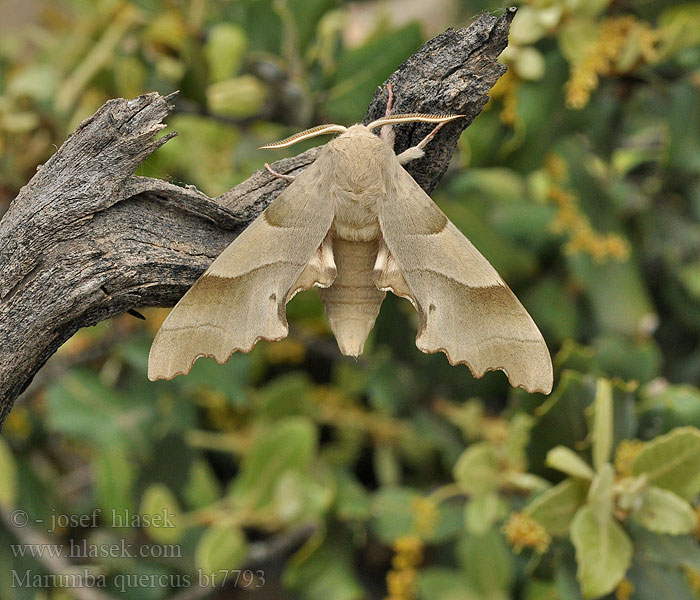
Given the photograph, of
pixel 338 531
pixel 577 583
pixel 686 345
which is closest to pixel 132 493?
pixel 338 531

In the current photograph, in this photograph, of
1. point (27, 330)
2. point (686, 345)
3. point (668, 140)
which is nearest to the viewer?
point (27, 330)

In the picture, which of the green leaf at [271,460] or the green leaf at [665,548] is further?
the green leaf at [271,460]

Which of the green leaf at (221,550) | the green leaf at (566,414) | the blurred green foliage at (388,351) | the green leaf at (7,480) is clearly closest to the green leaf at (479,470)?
the blurred green foliage at (388,351)

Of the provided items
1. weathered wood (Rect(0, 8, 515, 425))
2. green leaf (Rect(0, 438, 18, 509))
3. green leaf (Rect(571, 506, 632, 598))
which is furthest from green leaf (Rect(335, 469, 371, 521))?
weathered wood (Rect(0, 8, 515, 425))

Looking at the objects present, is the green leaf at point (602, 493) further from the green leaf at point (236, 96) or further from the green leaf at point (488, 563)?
the green leaf at point (236, 96)

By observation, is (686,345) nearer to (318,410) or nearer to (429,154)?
(318,410)
